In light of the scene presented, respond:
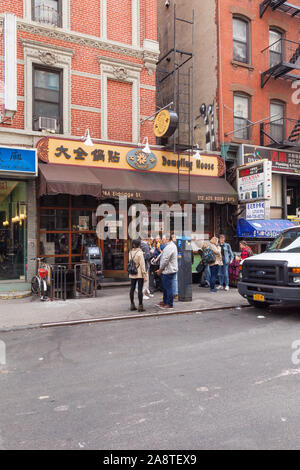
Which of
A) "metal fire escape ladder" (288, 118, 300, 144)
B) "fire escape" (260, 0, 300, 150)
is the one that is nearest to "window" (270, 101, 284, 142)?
"fire escape" (260, 0, 300, 150)

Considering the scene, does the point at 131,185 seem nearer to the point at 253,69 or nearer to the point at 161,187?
the point at 161,187

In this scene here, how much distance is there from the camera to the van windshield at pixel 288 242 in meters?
8.88

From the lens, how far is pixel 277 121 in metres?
17.0

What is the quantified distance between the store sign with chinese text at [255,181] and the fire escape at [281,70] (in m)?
2.55

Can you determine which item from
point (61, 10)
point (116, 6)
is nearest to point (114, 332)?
point (61, 10)

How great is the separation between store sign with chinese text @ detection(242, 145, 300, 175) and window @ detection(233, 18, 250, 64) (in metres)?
4.04

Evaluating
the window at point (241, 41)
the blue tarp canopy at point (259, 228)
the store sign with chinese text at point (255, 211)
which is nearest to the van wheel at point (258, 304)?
the store sign with chinese text at point (255, 211)

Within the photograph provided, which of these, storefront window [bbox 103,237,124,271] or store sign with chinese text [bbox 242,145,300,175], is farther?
store sign with chinese text [bbox 242,145,300,175]

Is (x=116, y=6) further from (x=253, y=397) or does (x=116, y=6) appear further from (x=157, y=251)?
(x=253, y=397)

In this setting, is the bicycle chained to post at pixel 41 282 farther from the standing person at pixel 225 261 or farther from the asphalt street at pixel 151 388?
the standing person at pixel 225 261

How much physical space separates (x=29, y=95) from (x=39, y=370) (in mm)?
A: 9582

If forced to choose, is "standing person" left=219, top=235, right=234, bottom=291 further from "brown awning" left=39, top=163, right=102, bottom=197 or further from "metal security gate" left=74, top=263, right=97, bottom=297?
"brown awning" left=39, top=163, right=102, bottom=197

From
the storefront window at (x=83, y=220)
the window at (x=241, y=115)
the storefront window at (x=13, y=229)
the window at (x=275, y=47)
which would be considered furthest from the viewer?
the window at (x=275, y=47)

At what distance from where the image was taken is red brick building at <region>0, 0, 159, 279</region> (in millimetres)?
11789
